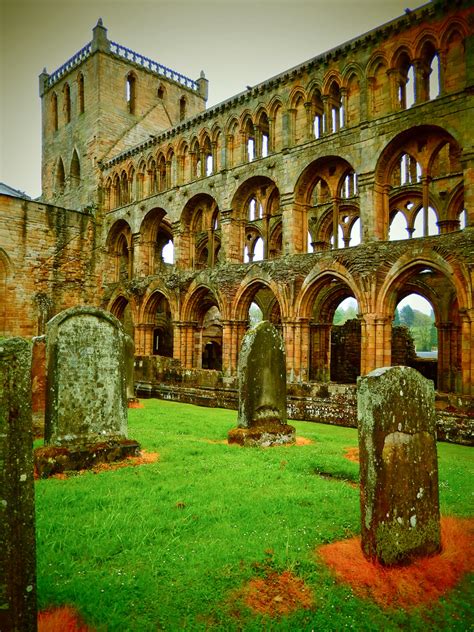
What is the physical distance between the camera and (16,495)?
7.73ft

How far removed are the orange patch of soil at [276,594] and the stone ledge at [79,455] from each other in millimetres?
3343

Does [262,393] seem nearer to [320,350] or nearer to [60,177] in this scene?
[320,350]

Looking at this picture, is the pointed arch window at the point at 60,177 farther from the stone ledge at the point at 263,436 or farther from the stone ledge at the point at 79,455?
the stone ledge at the point at 79,455

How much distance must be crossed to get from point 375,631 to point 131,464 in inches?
158

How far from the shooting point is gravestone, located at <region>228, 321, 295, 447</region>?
757cm

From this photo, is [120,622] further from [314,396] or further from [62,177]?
[62,177]

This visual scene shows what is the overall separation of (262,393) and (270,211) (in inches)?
589

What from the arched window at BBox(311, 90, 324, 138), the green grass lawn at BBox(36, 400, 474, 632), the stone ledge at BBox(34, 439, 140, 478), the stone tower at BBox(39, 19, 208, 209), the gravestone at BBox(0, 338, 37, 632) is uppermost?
the stone tower at BBox(39, 19, 208, 209)

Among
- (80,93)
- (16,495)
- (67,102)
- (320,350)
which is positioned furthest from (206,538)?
(67,102)

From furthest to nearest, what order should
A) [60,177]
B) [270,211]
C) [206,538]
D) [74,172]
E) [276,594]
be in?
[60,177]
[74,172]
[270,211]
[206,538]
[276,594]

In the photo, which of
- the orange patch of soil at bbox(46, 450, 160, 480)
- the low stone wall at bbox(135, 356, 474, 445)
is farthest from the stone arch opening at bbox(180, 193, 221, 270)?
the orange patch of soil at bbox(46, 450, 160, 480)

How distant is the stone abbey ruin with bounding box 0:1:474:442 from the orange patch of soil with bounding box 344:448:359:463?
8.68 ft

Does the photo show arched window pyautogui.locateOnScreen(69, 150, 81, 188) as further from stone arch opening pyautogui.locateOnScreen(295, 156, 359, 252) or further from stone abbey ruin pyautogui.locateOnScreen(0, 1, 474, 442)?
stone arch opening pyautogui.locateOnScreen(295, 156, 359, 252)

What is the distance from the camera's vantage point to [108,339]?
6398mm
